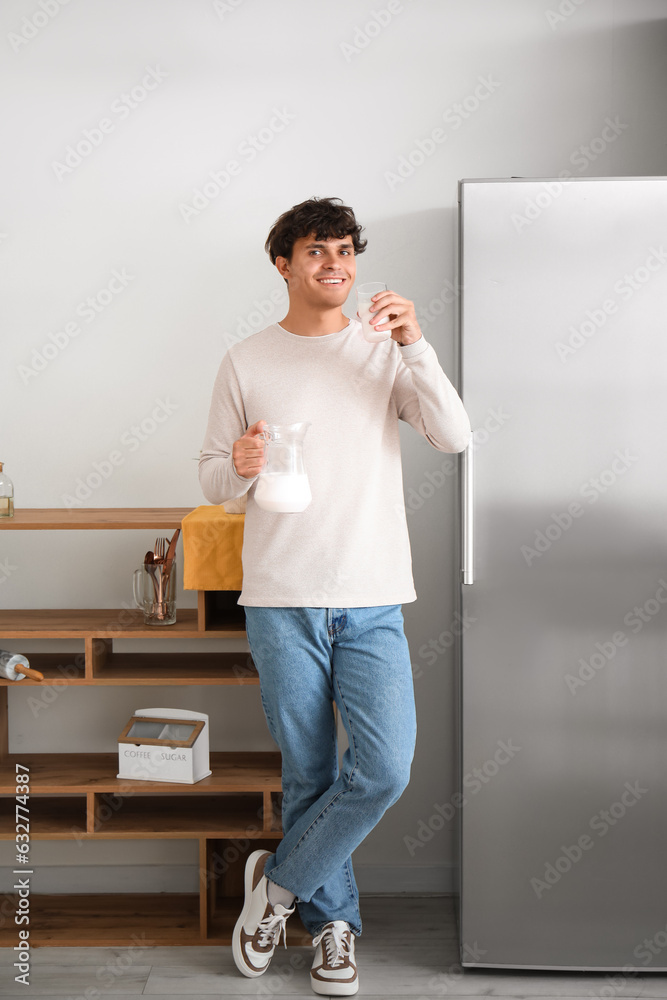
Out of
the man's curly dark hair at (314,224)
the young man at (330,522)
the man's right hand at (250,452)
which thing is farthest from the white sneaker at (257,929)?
the man's curly dark hair at (314,224)

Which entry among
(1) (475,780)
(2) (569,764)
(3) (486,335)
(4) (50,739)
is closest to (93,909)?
(4) (50,739)

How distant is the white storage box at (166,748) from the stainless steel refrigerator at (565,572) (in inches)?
26.3

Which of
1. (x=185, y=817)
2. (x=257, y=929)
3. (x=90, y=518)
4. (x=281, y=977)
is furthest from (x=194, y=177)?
(x=281, y=977)

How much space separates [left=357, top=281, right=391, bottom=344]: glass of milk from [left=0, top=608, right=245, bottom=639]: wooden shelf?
85cm

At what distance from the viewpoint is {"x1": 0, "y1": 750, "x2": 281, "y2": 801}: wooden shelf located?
218 cm

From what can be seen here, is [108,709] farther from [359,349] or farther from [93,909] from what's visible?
[359,349]

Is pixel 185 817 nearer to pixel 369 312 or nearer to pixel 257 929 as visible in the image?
pixel 257 929

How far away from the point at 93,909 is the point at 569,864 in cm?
132

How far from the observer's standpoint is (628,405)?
1.99 m

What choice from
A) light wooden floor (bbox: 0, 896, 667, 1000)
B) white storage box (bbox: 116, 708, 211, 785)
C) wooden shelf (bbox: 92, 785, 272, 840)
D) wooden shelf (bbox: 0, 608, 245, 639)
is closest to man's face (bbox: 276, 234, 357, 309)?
wooden shelf (bbox: 0, 608, 245, 639)

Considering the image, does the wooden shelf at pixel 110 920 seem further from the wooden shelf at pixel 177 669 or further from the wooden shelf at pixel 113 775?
the wooden shelf at pixel 177 669

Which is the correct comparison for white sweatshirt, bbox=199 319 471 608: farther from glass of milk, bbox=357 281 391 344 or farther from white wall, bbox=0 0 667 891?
white wall, bbox=0 0 667 891

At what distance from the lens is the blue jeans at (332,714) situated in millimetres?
1812

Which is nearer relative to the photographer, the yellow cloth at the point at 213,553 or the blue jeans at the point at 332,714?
the blue jeans at the point at 332,714
